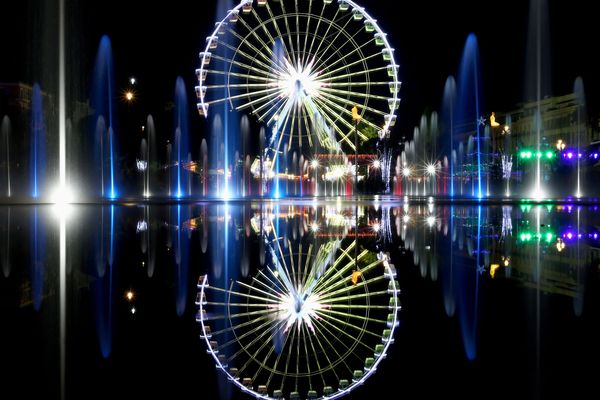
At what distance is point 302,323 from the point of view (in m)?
4.05

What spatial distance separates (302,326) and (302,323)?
0.09m

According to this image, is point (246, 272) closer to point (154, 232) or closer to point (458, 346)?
point (458, 346)

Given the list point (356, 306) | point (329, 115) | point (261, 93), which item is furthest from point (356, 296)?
point (329, 115)

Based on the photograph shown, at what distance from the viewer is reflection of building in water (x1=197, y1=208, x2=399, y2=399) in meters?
3.04

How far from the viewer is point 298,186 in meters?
46.3

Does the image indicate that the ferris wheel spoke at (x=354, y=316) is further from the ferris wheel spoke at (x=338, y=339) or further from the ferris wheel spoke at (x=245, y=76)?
the ferris wheel spoke at (x=245, y=76)

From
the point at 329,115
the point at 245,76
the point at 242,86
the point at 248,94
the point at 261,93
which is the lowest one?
the point at 329,115

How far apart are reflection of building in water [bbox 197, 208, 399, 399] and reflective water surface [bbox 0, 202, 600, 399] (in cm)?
1

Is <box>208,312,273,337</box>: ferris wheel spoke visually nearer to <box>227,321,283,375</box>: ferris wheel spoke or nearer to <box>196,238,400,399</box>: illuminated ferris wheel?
<box>196,238,400,399</box>: illuminated ferris wheel

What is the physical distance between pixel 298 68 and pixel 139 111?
21153 millimetres

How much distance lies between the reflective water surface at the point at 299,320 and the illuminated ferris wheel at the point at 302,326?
1 cm

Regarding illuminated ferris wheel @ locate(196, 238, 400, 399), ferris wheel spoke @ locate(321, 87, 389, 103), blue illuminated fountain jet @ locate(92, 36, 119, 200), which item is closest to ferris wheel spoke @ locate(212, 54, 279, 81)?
ferris wheel spoke @ locate(321, 87, 389, 103)

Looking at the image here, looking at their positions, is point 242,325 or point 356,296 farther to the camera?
point 356,296

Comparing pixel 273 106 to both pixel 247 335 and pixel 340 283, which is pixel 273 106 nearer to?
pixel 340 283
